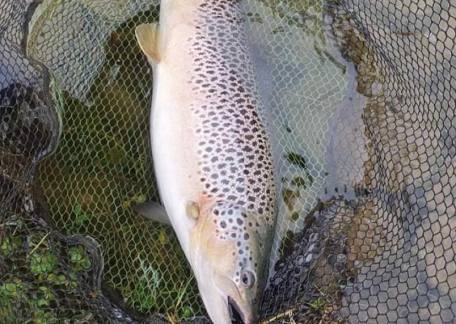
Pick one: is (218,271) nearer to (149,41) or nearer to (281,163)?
(281,163)

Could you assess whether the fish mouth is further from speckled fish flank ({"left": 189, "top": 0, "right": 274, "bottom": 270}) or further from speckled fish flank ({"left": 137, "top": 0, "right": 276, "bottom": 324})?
speckled fish flank ({"left": 189, "top": 0, "right": 274, "bottom": 270})

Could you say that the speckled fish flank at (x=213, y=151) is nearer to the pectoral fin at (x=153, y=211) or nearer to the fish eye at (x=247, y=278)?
the fish eye at (x=247, y=278)

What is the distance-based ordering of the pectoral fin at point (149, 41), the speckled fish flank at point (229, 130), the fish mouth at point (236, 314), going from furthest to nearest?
the pectoral fin at point (149, 41) < the speckled fish flank at point (229, 130) < the fish mouth at point (236, 314)

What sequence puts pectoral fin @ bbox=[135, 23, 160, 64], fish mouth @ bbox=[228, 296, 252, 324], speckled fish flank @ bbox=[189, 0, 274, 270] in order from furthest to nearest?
pectoral fin @ bbox=[135, 23, 160, 64] → speckled fish flank @ bbox=[189, 0, 274, 270] → fish mouth @ bbox=[228, 296, 252, 324]

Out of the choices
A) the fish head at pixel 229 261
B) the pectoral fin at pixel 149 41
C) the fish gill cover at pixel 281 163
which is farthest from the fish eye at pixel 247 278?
the pectoral fin at pixel 149 41

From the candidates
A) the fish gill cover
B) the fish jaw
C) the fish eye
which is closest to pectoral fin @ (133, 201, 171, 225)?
the fish gill cover

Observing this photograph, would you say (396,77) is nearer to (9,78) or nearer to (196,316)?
(196,316)
